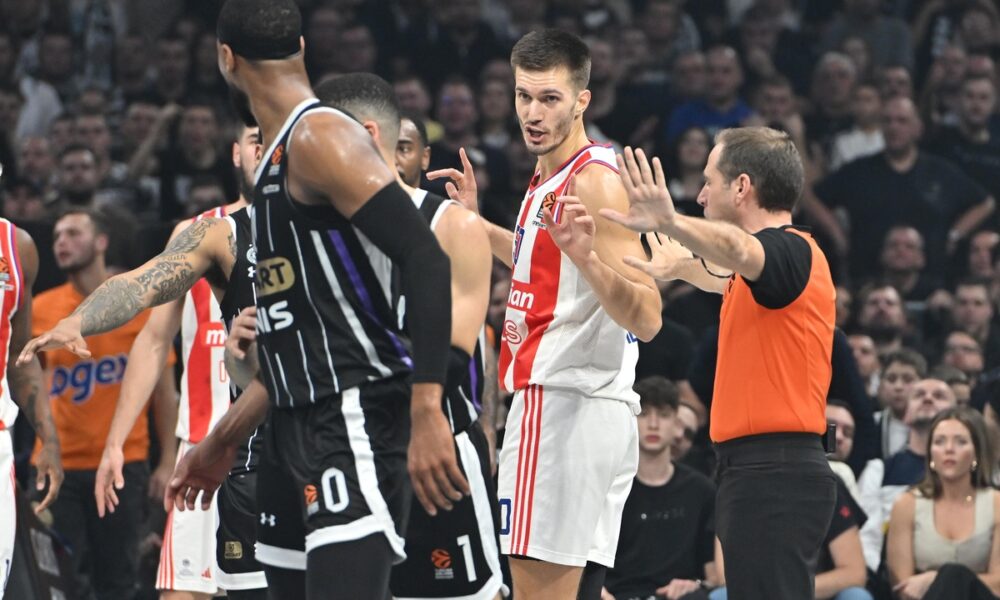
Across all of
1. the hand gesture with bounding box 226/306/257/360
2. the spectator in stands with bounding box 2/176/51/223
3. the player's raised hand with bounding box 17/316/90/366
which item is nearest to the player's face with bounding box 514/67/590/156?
the hand gesture with bounding box 226/306/257/360

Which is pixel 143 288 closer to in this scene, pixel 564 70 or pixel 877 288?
pixel 564 70

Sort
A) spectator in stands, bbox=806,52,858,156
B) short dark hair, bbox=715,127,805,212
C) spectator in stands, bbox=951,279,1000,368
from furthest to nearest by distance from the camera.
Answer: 1. spectator in stands, bbox=806,52,858,156
2. spectator in stands, bbox=951,279,1000,368
3. short dark hair, bbox=715,127,805,212

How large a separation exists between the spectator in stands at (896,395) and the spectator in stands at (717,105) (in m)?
3.36

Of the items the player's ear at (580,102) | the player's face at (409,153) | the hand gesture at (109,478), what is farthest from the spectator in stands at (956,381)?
the hand gesture at (109,478)

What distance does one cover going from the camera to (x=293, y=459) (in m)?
4.06

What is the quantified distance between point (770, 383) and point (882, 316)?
5.48 meters

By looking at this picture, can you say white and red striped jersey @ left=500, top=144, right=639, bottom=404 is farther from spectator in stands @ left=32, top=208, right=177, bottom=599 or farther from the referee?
spectator in stands @ left=32, top=208, right=177, bottom=599

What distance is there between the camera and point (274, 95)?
13.4ft

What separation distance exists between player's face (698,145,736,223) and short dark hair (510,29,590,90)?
23.8 inches

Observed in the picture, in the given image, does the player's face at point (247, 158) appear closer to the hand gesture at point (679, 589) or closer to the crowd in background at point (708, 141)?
the crowd in background at point (708, 141)

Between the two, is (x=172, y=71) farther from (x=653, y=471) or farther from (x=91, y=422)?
(x=653, y=471)

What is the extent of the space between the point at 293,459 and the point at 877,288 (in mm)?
7225

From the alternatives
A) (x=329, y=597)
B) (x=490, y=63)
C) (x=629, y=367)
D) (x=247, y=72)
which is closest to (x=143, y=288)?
(x=247, y=72)

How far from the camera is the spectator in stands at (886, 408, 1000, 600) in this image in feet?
26.5
